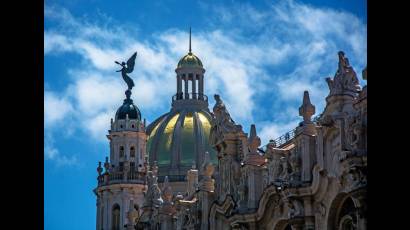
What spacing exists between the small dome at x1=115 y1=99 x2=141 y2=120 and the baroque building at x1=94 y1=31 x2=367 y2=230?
0.08 m

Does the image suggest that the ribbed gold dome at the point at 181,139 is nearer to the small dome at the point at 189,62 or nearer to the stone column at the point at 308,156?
the small dome at the point at 189,62

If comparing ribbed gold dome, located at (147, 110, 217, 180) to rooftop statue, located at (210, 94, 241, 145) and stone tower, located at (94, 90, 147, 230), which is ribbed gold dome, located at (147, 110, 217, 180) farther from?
rooftop statue, located at (210, 94, 241, 145)

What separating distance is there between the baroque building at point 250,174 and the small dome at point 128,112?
0.26 ft

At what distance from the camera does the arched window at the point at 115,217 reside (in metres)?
66.3

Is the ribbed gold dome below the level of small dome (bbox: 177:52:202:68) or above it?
below

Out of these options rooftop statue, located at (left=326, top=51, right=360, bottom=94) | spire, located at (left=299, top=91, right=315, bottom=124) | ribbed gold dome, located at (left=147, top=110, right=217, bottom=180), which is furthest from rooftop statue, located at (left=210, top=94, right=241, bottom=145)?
ribbed gold dome, located at (left=147, top=110, right=217, bottom=180)

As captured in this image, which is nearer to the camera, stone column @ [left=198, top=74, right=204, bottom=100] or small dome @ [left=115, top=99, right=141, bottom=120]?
small dome @ [left=115, top=99, right=141, bottom=120]

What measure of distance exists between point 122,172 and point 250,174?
A: 30.9 m

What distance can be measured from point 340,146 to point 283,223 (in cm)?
705

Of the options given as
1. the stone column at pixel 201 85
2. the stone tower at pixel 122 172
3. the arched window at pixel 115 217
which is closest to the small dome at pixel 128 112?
the stone tower at pixel 122 172

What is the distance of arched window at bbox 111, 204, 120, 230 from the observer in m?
66.3
